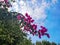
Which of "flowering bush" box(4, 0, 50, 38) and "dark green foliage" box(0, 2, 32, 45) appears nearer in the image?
"dark green foliage" box(0, 2, 32, 45)

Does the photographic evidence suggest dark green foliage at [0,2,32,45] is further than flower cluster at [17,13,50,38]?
No

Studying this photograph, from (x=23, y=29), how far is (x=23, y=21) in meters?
0.20

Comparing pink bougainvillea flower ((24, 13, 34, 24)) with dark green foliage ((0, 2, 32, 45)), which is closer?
dark green foliage ((0, 2, 32, 45))

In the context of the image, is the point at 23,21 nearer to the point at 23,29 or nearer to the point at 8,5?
the point at 23,29

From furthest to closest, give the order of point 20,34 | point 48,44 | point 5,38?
point 48,44 < point 20,34 < point 5,38

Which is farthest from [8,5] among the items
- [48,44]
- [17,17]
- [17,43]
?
[48,44]

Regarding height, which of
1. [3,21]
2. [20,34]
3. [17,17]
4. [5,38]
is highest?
[17,17]

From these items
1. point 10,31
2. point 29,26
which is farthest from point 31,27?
point 10,31

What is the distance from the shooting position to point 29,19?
448 centimetres

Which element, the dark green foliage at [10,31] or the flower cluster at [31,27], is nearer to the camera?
the dark green foliage at [10,31]

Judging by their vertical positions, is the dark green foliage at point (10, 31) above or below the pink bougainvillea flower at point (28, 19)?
below

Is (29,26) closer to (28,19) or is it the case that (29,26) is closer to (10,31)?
(28,19)

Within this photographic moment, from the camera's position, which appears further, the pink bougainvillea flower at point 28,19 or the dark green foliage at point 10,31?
the pink bougainvillea flower at point 28,19

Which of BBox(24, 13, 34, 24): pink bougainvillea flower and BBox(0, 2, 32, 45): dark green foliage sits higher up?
BBox(24, 13, 34, 24): pink bougainvillea flower
